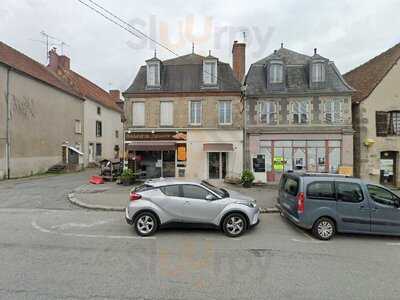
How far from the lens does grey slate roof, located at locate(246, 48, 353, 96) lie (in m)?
16.4

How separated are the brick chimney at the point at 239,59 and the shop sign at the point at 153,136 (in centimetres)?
594

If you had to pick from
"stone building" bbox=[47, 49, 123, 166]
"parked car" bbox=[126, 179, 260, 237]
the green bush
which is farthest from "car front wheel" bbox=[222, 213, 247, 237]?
"stone building" bbox=[47, 49, 123, 166]

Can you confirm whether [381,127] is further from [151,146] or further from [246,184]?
[151,146]

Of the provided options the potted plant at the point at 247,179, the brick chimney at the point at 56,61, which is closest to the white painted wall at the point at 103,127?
the brick chimney at the point at 56,61

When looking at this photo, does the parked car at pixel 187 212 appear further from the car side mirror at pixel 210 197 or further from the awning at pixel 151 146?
the awning at pixel 151 146

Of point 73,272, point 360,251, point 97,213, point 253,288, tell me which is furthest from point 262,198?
point 73,272

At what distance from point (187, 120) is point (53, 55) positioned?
19.8m


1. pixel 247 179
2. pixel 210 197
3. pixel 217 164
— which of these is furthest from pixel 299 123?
pixel 210 197

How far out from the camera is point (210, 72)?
56.7ft

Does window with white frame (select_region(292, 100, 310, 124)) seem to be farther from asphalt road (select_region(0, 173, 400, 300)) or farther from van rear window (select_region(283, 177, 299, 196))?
asphalt road (select_region(0, 173, 400, 300))

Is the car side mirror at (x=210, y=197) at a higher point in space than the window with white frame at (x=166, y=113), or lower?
lower

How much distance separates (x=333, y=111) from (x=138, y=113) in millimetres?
11905

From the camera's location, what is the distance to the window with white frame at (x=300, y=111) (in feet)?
53.7

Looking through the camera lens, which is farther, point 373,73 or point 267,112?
point 373,73
